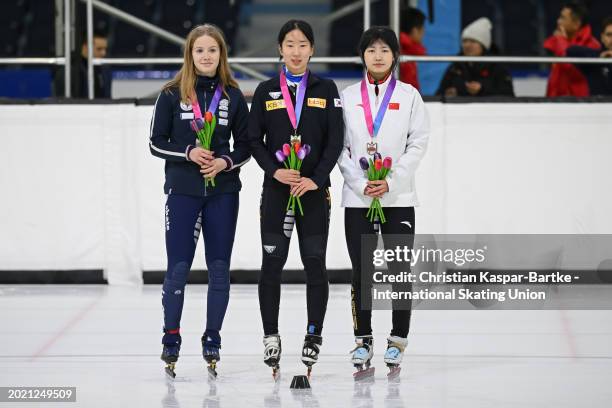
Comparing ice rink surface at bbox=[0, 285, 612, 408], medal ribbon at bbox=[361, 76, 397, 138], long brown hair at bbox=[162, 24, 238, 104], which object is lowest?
ice rink surface at bbox=[0, 285, 612, 408]

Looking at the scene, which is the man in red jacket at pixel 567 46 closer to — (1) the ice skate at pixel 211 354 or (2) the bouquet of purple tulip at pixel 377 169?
(2) the bouquet of purple tulip at pixel 377 169

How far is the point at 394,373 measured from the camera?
524 centimetres

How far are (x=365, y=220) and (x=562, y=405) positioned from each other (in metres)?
1.23

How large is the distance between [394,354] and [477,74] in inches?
155

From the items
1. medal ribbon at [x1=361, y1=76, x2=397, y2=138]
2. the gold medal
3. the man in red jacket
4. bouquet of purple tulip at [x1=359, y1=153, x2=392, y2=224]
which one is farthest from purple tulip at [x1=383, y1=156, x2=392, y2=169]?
the man in red jacket

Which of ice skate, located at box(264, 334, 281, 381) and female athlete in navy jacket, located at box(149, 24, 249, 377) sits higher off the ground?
female athlete in navy jacket, located at box(149, 24, 249, 377)

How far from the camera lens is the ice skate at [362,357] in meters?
5.18

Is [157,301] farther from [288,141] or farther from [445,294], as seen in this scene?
[288,141]

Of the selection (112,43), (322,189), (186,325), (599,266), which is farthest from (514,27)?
(322,189)

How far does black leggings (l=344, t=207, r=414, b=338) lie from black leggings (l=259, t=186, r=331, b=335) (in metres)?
0.15

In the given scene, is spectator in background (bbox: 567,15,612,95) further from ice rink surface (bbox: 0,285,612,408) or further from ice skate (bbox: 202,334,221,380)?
Result: ice skate (bbox: 202,334,221,380)

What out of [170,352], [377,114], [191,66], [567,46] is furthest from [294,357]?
[567,46]

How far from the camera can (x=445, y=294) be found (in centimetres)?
809

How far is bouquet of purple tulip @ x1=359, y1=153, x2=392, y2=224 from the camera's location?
5098mm
